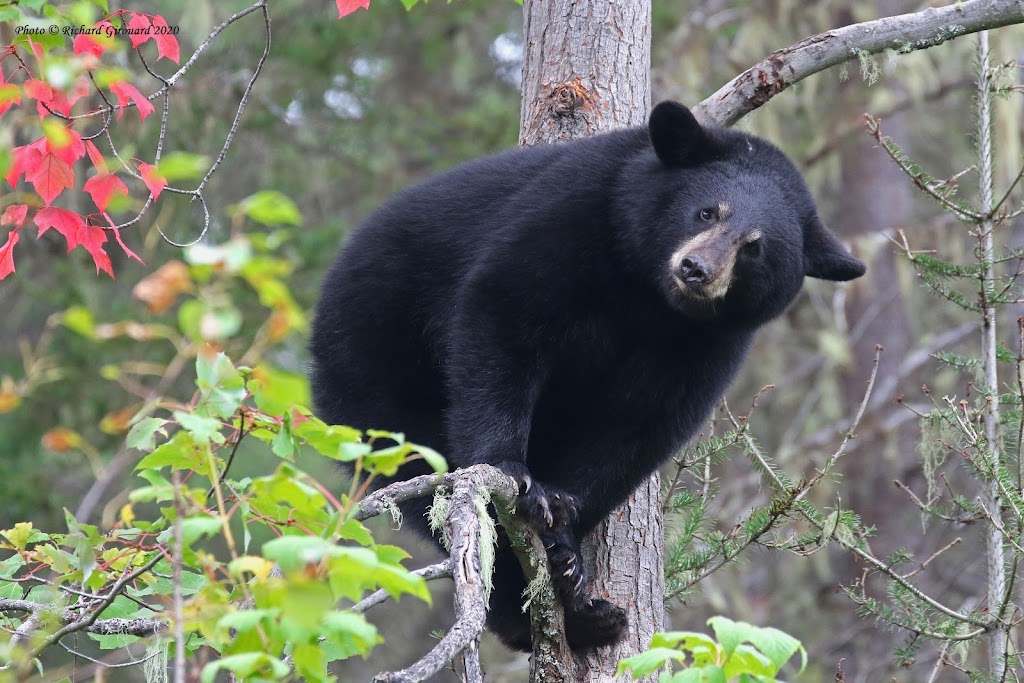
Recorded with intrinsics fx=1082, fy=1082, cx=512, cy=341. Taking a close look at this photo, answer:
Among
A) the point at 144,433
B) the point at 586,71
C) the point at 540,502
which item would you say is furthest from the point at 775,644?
the point at 586,71

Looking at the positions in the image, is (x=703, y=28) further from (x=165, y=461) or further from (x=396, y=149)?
(x=165, y=461)

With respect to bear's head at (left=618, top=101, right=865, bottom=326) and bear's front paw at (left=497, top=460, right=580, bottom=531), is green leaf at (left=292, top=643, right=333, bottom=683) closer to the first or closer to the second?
bear's front paw at (left=497, top=460, right=580, bottom=531)

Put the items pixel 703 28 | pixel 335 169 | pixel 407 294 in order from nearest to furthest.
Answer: pixel 407 294, pixel 703 28, pixel 335 169

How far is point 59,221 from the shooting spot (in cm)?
372

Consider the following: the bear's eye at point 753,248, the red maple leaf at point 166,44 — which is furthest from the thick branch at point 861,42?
the red maple leaf at point 166,44

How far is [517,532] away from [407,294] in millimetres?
1362

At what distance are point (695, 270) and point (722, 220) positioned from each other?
0.40 meters

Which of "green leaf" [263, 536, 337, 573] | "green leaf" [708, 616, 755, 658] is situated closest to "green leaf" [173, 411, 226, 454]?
"green leaf" [263, 536, 337, 573]

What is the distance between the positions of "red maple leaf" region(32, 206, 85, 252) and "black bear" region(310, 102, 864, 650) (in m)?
1.34

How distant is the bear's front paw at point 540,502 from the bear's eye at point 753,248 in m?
1.23

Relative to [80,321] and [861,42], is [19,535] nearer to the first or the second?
[80,321]

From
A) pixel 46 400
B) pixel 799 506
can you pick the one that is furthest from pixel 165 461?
pixel 46 400

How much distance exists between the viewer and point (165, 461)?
8.20ft

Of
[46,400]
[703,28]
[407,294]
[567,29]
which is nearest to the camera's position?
[407,294]
